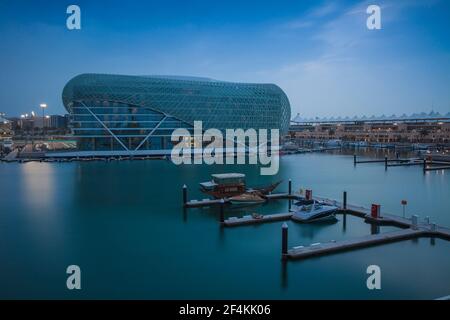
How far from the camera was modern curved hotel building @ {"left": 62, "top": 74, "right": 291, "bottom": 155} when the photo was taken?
134ft

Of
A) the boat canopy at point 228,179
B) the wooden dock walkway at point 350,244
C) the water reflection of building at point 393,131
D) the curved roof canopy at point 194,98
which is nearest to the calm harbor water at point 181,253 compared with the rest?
the wooden dock walkway at point 350,244

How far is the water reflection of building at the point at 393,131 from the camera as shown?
73562 mm

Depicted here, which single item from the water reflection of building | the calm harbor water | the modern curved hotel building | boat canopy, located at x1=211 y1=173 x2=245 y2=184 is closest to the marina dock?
the calm harbor water

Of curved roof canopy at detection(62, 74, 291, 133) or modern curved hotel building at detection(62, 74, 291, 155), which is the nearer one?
modern curved hotel building at detection(62, 74, 291, 155)

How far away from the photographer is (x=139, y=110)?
4231 cm

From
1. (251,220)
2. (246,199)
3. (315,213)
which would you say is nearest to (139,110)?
(246,199)

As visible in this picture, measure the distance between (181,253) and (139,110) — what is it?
34.1m
